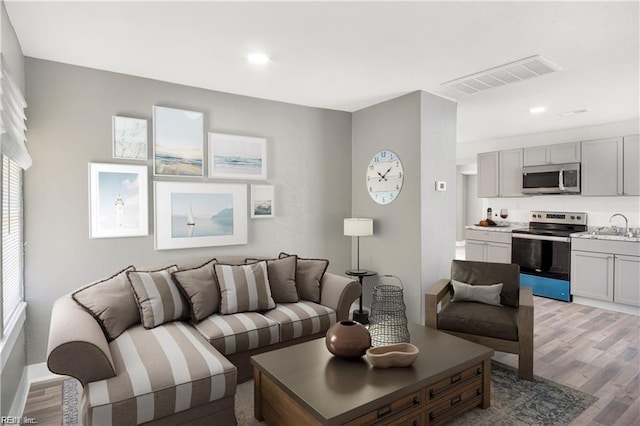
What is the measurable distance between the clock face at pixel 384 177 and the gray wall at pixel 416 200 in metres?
0.07

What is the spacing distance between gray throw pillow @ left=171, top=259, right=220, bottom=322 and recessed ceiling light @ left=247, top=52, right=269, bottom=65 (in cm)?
178

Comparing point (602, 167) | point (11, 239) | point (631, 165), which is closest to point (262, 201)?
point (11, 239)

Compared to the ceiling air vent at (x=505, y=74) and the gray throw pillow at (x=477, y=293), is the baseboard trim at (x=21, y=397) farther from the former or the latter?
the ceiling air vent at (x=505, y=74)

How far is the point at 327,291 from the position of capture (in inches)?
139

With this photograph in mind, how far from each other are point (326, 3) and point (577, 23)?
1.64 m

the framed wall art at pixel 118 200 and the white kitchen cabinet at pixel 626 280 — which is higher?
the framed wall art at pixel 118 200

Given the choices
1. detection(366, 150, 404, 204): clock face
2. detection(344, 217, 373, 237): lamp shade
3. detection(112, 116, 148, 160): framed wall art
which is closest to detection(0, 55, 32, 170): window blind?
detection(112, 116, 148, 160): framed wall art

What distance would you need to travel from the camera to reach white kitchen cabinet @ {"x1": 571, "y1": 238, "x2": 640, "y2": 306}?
4.63 metres

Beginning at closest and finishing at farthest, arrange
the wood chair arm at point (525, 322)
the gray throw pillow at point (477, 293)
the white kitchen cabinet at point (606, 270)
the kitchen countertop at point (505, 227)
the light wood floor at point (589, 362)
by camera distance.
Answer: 1. the light wood floor at point (589, 362)
2. the wood chair arm at point (525, 322)
3. the gray throw pillow at point (477, 293)
4. the white kitchen cabinet at point (606, 270)
5. the kitchen countertop at point (505, 227)

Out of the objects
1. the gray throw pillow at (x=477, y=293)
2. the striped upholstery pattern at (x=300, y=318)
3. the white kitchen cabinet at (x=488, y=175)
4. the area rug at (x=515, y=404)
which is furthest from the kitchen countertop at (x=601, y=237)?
the striped upholstery pattern at (x=300, y=318)

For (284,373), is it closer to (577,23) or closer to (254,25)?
(254,25)

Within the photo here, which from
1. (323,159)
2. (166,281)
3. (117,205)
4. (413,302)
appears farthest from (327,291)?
(117,205)

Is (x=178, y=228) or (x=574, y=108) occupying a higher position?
(x=574, y=108)

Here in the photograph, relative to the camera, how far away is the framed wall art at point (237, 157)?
3.78 m
